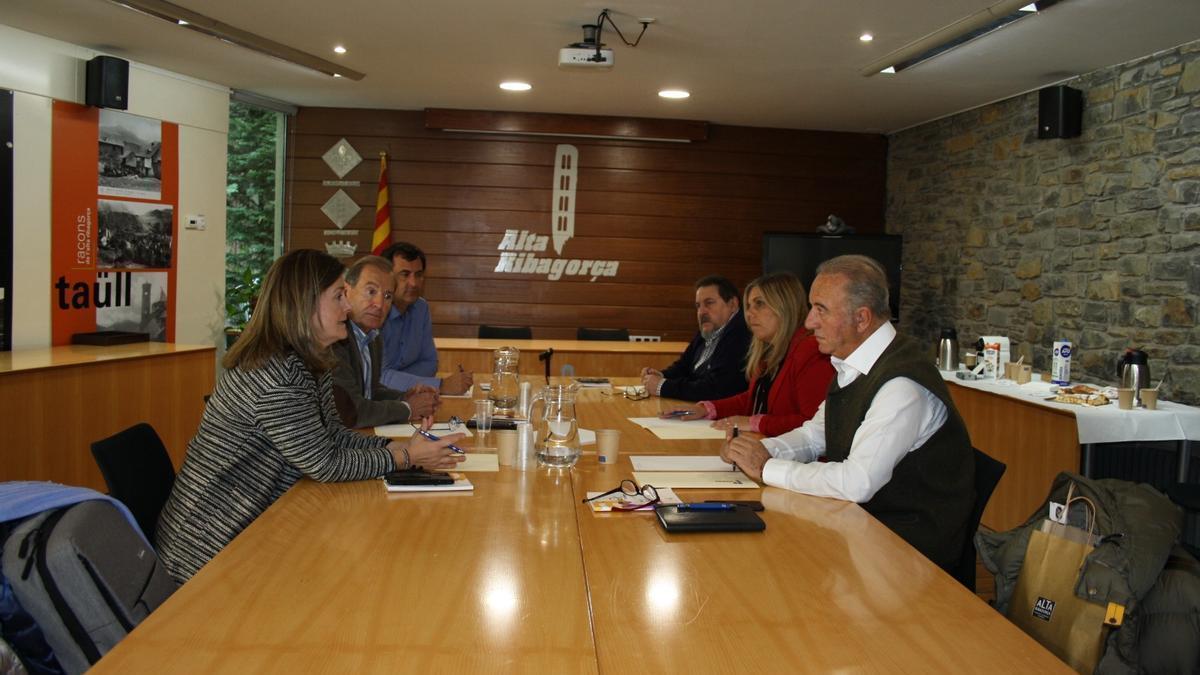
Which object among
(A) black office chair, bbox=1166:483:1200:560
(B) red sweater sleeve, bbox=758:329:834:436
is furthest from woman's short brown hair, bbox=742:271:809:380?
(A) black office chair, bbox=1166:483:1200:560

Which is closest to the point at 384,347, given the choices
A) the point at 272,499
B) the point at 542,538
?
the point at 272,499

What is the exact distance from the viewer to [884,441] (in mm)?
2434

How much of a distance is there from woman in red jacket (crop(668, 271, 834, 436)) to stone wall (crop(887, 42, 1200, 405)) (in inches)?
94.0

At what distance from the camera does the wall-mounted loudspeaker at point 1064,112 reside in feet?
19.1

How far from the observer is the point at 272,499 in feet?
8.30

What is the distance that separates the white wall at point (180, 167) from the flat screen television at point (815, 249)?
4.28m

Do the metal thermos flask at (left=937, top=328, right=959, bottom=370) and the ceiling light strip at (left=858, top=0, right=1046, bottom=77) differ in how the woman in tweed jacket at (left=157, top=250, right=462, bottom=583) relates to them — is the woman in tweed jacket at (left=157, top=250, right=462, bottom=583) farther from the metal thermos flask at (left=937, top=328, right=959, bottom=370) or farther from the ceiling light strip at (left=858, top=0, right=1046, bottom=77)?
the metal thermos flask at (left=937, top=328, right=959, bottom=370)

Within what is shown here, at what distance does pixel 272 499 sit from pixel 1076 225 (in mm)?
5159

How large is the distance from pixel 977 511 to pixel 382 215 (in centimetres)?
639

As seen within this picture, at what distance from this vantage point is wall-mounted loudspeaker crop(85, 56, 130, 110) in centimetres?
593

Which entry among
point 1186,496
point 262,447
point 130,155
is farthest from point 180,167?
point 1186,496

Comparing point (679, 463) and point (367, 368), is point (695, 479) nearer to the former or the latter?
point (679, 463)

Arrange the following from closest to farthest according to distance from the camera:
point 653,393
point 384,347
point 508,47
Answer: point 653,393 → point 384,347 → point 508,47

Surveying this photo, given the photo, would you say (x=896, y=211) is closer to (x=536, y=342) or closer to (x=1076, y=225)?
(x=1076, y=225)
